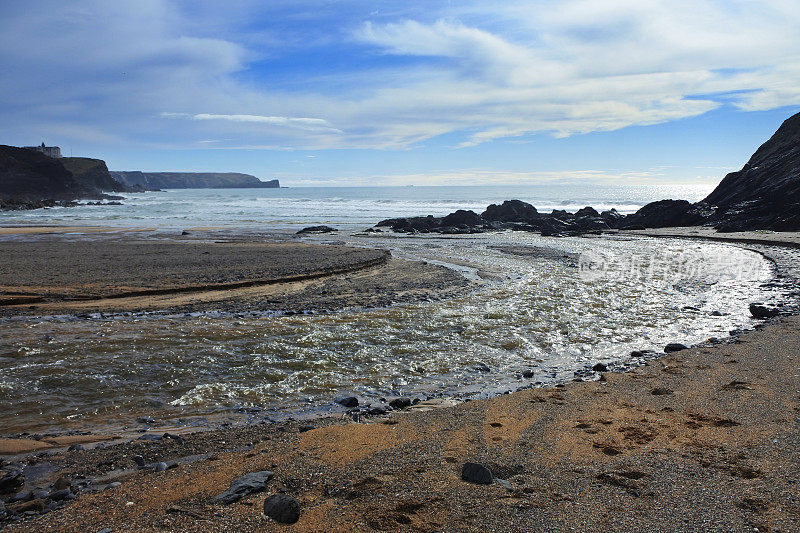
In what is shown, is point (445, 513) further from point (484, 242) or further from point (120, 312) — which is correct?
point (484, 242)

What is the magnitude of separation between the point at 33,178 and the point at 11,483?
122m

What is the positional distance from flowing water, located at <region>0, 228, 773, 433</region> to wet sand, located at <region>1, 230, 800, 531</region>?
3.82ft

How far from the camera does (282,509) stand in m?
3.60

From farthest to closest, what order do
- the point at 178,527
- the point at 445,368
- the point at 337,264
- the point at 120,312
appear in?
the point at 337,264
the point at 120,312
the point at 445,368
the point at 178,527

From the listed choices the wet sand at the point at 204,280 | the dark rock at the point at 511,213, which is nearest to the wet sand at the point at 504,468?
the wet sand at the point at 204,280

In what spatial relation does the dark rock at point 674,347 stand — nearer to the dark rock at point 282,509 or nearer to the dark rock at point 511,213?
the dark rock at point 282,509

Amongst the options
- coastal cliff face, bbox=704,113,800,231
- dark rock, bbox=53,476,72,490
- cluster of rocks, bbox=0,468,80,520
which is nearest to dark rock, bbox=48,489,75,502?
cluster of rocks, bbox=0,468,80,520

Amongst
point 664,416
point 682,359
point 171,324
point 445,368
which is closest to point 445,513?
point 664,416

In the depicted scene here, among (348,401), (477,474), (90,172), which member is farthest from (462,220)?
(90,172)

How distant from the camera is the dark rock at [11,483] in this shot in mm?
4194

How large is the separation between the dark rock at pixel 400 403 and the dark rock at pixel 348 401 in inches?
19.5

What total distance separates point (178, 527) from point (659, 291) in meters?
15.0

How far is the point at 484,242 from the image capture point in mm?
33156

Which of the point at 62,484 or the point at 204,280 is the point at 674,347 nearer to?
the point at 62,484
